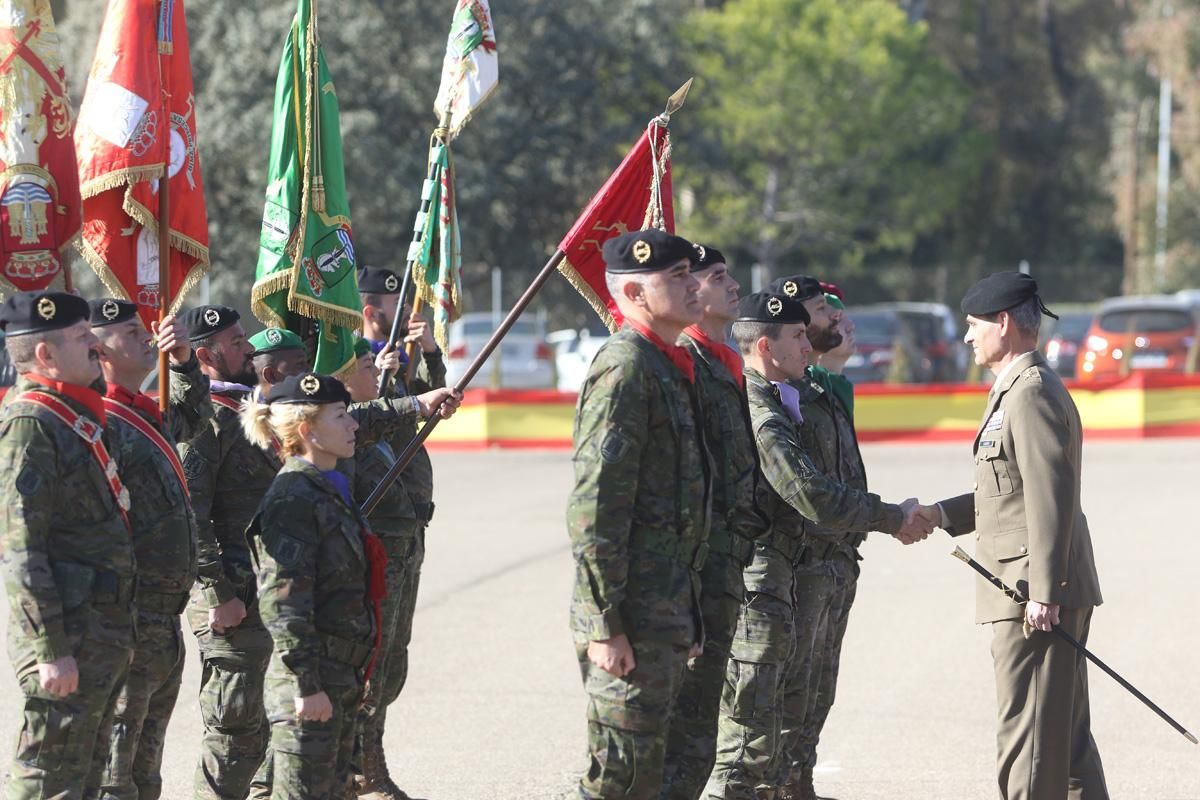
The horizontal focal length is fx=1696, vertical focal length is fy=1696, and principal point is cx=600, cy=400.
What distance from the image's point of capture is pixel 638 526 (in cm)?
519

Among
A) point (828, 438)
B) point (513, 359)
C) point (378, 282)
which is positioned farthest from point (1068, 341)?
point (828, 438)

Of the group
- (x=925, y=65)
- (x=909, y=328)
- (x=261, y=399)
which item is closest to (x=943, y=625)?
(x=261, y=399)

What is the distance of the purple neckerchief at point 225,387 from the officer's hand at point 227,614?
34.9 inches

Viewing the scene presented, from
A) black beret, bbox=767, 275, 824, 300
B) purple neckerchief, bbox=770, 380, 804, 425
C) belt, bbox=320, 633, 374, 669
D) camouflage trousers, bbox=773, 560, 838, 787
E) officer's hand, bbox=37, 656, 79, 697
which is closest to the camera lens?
officer's hand, bbox=37, 656, 79, 697

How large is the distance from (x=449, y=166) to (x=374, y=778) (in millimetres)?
2770

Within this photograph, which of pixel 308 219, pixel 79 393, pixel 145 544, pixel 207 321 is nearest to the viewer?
pixel 79 393

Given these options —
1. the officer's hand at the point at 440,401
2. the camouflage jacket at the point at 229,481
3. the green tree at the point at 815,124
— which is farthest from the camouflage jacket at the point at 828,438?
the green tree at the point at 815,124

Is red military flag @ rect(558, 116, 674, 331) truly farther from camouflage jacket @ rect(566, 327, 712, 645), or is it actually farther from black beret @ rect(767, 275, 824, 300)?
camouflage jacket @ rect(566, 327, 712, 645)

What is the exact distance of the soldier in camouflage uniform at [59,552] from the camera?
518cm

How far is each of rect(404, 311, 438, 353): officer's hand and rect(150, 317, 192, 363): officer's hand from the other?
1.49m

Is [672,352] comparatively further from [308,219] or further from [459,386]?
[308,219]

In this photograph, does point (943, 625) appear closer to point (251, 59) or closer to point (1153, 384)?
point (1153, 384)

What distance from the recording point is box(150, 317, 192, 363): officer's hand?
20.6 feet

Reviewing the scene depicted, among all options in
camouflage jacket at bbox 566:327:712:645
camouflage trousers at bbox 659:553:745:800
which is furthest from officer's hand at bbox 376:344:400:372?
camouflage trousers at bbox 659:553:745:800
